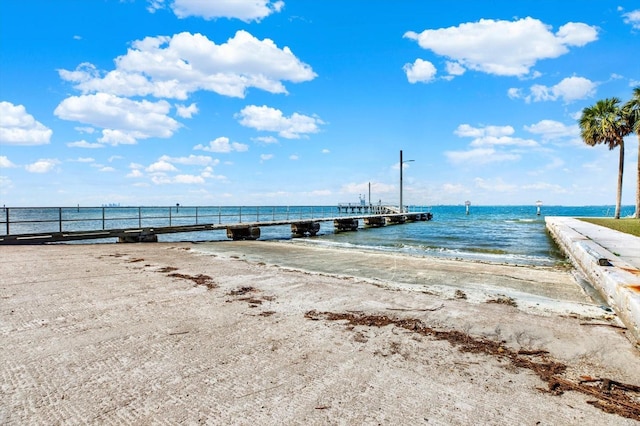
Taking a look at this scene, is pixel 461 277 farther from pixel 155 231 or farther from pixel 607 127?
pixel 607 127

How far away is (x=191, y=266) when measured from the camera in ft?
31.9

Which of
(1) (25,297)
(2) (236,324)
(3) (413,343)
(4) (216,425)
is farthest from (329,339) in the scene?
(1) (25,297)

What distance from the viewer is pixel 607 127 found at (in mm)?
34500

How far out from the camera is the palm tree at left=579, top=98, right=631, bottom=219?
3444cm

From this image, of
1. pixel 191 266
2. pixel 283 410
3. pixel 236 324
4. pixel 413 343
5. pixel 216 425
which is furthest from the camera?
pixel 191 266

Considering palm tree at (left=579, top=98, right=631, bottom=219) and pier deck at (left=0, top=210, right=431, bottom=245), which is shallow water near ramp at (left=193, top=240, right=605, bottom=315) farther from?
palm tree at (left=579, top=98, right=631, bottom=219)

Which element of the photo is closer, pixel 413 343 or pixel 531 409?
pixel 531 409

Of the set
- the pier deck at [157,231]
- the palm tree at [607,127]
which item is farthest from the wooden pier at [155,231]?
the palm tree at [607,127]

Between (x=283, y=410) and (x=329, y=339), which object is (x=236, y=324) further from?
(x=283, y=410)

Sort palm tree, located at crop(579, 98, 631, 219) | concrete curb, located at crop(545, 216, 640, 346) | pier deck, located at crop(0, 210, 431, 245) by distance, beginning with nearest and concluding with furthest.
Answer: concrete curb, located at crop(545, 216, 640, 346) → pier deck, located at crop(0, 210, 431, 245) → palm tree, located at crop(579, 98, 631, 219)

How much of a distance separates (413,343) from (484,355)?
2.49 ft

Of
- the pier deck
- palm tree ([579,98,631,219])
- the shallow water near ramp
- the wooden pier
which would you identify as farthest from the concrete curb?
palm tree ([579,98,631,219])

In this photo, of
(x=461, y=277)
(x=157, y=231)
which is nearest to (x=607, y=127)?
(x=461, y=277)

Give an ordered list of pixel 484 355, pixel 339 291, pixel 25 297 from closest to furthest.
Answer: pixel 484 355 < pixel 25 297 < pixel 339 291
